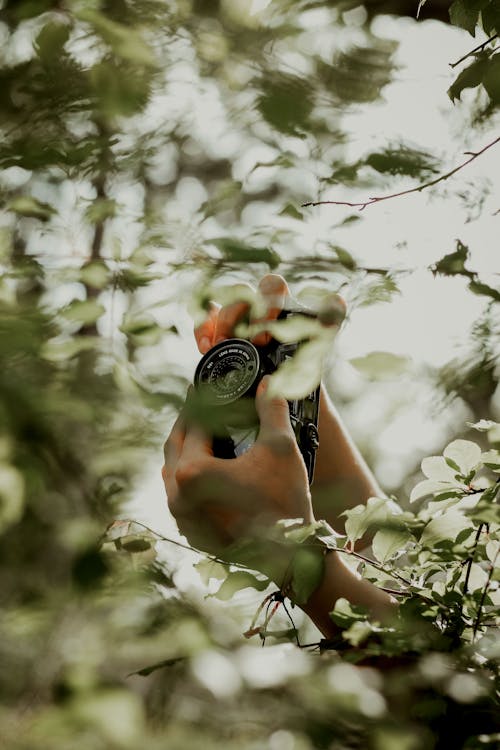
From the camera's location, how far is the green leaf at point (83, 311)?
818mm

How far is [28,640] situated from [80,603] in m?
0.12

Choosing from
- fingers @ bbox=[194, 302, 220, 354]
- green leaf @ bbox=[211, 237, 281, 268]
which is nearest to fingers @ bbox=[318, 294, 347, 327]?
green leaf @ bbox=[211, 237, 281, 268]

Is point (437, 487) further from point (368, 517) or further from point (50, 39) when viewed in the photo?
point (50, 39)

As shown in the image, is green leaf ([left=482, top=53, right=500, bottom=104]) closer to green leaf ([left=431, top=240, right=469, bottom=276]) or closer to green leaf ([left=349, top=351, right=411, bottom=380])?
green leaf ([left=431, top=240, right=469, bottom=276])

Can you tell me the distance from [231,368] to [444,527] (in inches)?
22.3

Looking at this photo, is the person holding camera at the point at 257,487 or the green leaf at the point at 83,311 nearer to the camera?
the green leaf at the point at 83,311

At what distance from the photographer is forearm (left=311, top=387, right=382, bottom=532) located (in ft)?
5.44

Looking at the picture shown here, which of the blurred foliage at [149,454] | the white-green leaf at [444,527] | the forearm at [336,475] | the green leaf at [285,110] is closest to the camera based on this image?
the blurred foliage at [149,454]

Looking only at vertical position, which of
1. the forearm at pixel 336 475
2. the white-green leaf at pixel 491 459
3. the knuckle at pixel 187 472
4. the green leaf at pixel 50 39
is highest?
the green leaf at pixel 50 39

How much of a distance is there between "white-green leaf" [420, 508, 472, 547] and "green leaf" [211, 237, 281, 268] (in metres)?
0.43

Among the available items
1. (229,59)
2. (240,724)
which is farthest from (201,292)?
(240,724)

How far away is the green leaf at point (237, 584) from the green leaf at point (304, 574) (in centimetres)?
9

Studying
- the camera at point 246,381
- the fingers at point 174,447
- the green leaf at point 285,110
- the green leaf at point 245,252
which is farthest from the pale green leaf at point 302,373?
the fingers at point 174,447

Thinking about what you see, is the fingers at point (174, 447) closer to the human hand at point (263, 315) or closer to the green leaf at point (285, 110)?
the human hand at point (263, 315)
